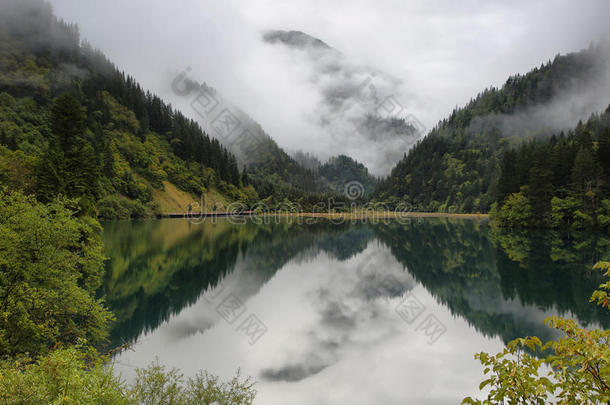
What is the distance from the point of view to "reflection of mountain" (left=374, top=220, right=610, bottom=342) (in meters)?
19.8

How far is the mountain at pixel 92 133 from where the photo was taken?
30.2 m

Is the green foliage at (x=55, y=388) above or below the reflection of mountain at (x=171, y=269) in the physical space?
above

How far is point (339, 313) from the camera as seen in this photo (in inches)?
843

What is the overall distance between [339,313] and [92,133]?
9822 cm

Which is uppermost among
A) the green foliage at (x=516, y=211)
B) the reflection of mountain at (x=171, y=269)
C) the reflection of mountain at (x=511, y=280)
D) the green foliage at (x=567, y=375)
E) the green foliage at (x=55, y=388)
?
the green foliage at (x=516, y=211)

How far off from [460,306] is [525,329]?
5.06 metres

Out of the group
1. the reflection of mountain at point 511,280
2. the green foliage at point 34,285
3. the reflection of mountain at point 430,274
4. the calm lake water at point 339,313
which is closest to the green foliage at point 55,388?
the green foliage at point 34,285

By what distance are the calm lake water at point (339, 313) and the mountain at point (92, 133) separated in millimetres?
10309

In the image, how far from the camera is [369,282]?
1218 inches

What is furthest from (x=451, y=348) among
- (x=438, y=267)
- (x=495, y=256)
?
(x=495, y=256)

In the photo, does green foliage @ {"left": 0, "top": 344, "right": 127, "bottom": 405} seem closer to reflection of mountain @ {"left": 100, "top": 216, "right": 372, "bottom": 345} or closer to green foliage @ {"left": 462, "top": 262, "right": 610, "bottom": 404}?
green foliage @ {"left": 462, "top": 262, "right": 610, "bottom": 404}

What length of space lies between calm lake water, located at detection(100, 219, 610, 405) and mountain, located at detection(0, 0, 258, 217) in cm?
1031

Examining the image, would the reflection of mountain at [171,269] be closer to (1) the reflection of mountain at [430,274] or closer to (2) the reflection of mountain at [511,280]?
(1) the reflection of mountain at [430,274]

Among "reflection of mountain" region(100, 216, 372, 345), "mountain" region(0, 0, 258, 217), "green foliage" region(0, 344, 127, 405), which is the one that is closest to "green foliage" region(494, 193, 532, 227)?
"reflection of mountain" region(100, 216, 372, 345)
